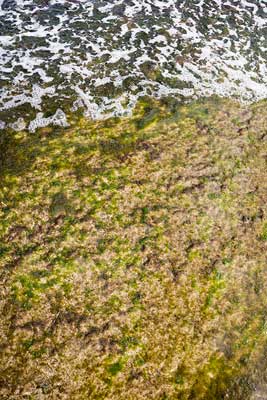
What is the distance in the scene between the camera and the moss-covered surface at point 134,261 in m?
5.72

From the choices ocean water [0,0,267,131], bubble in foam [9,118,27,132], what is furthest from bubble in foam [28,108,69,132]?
bubble in foam [9,118,27,132]

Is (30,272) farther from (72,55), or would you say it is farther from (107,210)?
(72,55)

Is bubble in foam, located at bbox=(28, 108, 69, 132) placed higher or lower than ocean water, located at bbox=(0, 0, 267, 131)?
lower

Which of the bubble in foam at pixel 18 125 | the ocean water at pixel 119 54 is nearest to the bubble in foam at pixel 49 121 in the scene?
the ocean water at pixel 119 54

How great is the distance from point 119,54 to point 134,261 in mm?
7687

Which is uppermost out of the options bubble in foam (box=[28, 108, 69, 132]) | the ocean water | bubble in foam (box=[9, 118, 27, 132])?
the ocean water

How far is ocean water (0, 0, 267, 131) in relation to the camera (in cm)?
1020

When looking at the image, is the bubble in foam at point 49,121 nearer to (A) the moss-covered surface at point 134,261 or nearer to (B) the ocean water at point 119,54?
(B) the ocean water at point 119,54

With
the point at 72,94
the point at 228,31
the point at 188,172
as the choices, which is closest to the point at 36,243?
the point at 188,172

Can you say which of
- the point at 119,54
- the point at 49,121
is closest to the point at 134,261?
the point at 49,121

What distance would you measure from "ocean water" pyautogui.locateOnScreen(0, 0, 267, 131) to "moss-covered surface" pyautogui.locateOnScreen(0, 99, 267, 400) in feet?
4.38

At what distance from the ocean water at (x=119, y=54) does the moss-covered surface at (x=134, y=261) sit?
4.38ft

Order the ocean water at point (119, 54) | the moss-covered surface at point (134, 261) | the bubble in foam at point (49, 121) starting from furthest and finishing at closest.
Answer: the ocean water at point (119, 54)
the bubble in foam at point (49, 121)
the moss-covered surface at point (134, 261)

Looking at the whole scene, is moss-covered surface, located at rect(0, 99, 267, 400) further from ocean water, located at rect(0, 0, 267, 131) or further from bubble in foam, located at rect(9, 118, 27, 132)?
ocean water, located at rect(0, 0, 267, 131)
